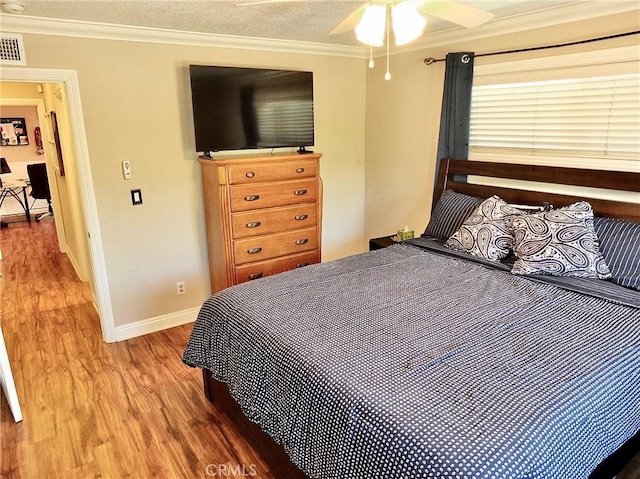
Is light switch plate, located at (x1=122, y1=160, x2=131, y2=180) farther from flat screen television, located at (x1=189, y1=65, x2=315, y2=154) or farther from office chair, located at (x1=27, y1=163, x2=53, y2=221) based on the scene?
office chair, located at (x1=27, y1=163, x2=53, y2=221)

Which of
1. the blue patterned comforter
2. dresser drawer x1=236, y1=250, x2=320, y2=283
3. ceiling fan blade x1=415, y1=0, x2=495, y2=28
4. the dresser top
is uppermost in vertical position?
ceiling fan blade x1=415, y1=0, x2=495, y2=28

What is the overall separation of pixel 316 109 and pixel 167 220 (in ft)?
5.59

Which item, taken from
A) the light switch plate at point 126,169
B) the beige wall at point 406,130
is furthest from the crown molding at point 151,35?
the light switch plate at point 126,169

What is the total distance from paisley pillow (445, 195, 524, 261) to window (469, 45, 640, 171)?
0.49m

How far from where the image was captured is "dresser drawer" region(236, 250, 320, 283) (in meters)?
3.41

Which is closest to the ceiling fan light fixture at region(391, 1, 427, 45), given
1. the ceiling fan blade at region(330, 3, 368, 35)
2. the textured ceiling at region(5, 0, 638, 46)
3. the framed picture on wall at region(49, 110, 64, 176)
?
→ the ceiling fan blade at region(330, 3, 368, 35)

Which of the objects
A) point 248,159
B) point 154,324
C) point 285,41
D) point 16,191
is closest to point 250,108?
point 248,159

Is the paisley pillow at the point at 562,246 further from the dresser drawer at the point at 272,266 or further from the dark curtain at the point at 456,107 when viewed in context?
the dresser drawer at the point at 272,266

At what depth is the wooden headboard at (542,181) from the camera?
2.56 metres

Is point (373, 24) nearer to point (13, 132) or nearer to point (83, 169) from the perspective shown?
point (83, 169)

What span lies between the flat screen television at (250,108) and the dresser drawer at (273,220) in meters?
0.57

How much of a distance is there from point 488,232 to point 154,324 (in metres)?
2.71

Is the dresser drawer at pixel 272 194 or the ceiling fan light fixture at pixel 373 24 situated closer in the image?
→ the ceiling fan light fixture at pixel 373 24

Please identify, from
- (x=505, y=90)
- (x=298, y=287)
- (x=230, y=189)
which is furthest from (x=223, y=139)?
(x=505, y=90)
